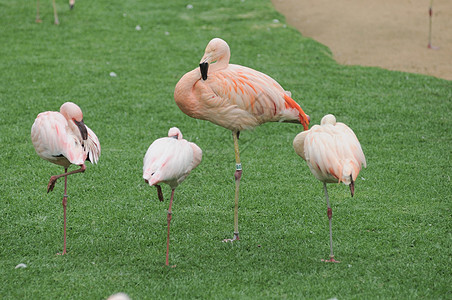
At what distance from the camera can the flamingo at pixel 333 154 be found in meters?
3.89

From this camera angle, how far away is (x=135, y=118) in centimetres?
744

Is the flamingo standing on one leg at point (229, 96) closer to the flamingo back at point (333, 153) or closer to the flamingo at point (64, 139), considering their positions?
the flamingo back at point (333, 153)

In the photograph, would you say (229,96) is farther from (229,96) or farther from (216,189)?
(216,189)

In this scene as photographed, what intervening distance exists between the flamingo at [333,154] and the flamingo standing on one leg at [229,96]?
526mm

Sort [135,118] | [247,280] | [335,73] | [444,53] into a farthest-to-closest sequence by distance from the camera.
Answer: [444,53] → [335,73] → [135,118] → [247,280]

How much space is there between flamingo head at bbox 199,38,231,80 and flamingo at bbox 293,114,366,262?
0.94 meters

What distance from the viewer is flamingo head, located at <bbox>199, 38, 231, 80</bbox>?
14.4ft

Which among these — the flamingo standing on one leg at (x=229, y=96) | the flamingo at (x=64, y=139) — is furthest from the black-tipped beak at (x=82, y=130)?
the flamingo standing on one leg at (x=229, y=96)

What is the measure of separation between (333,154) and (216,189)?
2.01 meters

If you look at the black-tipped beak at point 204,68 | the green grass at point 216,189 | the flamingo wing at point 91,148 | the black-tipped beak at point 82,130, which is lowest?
the green grass at point 216,189

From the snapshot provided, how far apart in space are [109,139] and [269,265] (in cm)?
325

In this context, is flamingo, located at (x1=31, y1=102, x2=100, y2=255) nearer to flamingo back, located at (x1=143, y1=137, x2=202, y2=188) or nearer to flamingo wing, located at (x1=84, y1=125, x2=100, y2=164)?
flamingo wing, located at (x1=84, y1=125, x2=100, y2=164)

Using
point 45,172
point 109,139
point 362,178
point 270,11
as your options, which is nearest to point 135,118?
point 109,139

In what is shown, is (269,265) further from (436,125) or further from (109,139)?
(436,125)
